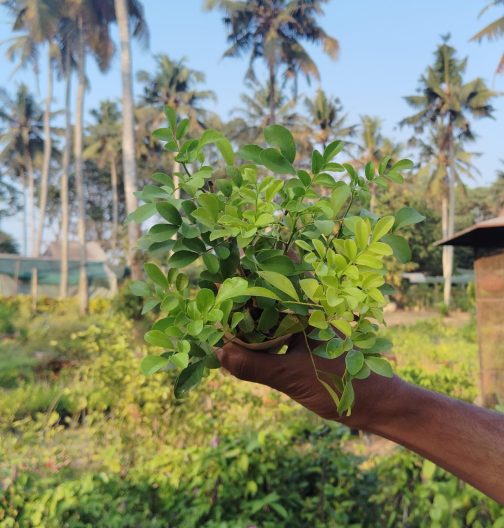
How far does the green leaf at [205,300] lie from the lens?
668 mm

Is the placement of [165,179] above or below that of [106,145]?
below

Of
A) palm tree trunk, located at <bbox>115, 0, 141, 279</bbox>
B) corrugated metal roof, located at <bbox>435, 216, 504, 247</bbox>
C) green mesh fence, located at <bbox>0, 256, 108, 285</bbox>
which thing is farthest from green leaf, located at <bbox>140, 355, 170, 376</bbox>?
green mesh fence, located at <bbox>0, 256, 108, 285</bbox>

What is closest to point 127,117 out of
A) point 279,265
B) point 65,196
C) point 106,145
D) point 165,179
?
point 65,196

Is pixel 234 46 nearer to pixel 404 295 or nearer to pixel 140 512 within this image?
pixel 404 295

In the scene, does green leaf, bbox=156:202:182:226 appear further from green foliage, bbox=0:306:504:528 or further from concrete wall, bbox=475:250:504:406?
concrete wall, bbox=475:250:504:406

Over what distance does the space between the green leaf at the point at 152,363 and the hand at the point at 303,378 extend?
18 centimetres

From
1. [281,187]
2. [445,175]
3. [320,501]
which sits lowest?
[320,501]

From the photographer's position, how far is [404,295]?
85.0 feet

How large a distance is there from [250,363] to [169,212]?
28 cm

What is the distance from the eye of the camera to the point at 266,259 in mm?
746

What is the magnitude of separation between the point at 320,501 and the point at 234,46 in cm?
2408

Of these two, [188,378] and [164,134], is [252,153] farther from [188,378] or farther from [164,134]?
[188,378]

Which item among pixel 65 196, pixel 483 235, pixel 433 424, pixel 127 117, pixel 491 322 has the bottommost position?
pixel 491 322

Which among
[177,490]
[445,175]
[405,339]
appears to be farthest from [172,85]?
[177,490]
